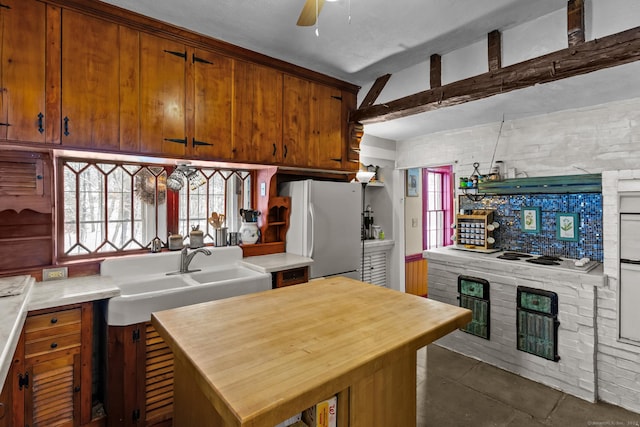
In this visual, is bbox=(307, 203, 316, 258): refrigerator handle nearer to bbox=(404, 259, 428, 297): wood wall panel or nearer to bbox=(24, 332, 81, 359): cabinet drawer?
bbox=(24, 332, 81, 359): cabinet drawer

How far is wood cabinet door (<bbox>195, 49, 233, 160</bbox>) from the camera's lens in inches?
101

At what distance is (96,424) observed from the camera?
6.44ft

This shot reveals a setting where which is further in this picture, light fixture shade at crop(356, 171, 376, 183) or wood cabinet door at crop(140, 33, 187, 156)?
light fixture shade at crop(356, 171, 376, 183)

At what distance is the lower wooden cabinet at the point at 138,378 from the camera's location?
1.92 m

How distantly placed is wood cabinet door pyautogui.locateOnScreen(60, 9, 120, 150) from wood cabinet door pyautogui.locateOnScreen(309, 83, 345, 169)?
1.72 m

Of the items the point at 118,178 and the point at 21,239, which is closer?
the point at 21,239

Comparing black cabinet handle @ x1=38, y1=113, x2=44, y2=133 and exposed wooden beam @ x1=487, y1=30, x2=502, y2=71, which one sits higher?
exposed wooden beam @ x1=487, y1=30, x2=502, y2=71

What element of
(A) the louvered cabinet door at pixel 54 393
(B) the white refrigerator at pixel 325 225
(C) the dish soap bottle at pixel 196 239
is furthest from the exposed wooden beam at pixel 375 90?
(A) the louvered cabinet door at pixel 54 393

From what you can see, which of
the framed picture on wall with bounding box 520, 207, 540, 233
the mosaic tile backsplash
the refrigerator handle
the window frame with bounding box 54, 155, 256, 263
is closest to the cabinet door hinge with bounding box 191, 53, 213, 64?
the window frame with bounding box 54, 155, 256, 263

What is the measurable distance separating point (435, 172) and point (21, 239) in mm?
5370

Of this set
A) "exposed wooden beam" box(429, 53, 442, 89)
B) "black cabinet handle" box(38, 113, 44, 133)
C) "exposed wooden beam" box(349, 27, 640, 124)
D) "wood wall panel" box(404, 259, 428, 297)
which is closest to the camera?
"exposed wooden beam" box(349, 27, 640, 124)

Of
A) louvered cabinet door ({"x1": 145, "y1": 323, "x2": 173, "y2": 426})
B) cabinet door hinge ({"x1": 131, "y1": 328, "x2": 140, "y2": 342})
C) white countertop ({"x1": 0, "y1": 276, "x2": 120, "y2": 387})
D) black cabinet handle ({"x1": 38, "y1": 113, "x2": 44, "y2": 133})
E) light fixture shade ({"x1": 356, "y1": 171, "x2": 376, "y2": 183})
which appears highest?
black cabinet handle ({"x1": 38, "y1": 113, "x2": 44, "y2": 133})

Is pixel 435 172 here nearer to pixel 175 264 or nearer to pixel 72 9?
pixel 175 264

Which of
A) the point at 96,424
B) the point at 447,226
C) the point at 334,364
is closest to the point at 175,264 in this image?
the point at 96,424
